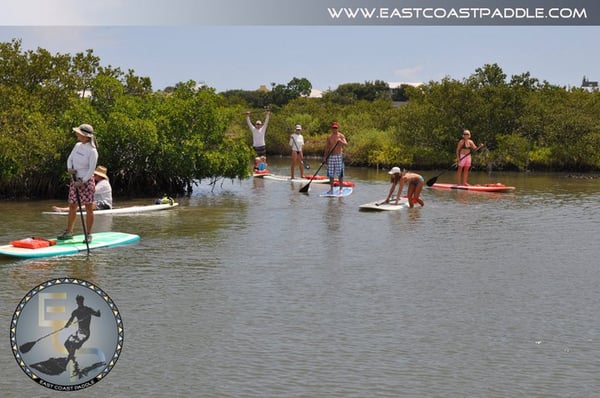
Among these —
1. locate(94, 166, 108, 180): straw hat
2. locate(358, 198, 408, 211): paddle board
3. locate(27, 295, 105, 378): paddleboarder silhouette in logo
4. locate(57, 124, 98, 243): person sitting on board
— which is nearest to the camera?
locate(27, 295, 105, 378): paddleboarder silhouette in logo

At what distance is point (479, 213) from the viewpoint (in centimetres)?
2098

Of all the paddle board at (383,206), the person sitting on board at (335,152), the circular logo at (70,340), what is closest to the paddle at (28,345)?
the circular logo at (70,340)

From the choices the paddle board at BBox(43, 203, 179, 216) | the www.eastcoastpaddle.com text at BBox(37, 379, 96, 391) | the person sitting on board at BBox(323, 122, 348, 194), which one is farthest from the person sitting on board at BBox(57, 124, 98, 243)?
the person sitting on board at BBox(323, 122, 348, 194)

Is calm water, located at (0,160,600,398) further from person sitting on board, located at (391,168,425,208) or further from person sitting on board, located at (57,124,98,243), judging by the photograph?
person sitting on board, located at (391,168,425,208)

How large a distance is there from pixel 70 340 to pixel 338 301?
176 inches

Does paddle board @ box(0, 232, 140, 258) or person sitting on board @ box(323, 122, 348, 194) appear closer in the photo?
paddle board @ box(0, 232, 140, 258)

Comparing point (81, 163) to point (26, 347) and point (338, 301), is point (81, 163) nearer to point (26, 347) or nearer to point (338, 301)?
point (338, 301)

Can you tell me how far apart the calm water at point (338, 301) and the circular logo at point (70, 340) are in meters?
0.27

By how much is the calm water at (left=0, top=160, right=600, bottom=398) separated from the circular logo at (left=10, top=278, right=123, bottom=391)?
0.88 ft

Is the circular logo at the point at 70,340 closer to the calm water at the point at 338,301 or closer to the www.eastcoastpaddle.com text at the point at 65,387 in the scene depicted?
the www.eastcoastpaddle.com text at the point at 65,387

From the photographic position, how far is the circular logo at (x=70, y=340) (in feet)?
24.5

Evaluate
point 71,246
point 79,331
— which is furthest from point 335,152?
point 79,331

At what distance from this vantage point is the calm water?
8.25 meters

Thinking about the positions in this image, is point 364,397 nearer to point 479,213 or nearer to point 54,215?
point 54,215
